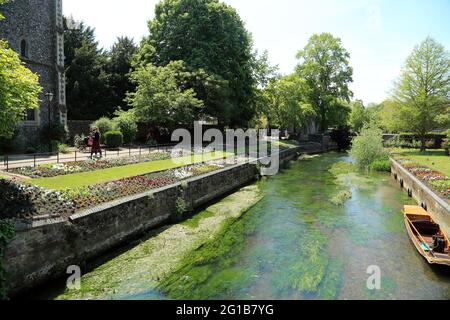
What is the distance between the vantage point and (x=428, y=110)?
37781mm

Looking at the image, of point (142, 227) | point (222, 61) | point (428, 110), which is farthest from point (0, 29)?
point (428, 110)

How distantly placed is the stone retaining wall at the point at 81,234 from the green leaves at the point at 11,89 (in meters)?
4.06

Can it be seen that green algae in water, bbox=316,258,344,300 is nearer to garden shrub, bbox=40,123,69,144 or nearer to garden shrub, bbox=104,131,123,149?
garden shrub, bbox=104,131,123,149

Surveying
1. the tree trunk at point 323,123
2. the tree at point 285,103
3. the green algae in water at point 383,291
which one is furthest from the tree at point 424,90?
the green algae in water at point 383,291

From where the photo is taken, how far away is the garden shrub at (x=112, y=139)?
29.7m

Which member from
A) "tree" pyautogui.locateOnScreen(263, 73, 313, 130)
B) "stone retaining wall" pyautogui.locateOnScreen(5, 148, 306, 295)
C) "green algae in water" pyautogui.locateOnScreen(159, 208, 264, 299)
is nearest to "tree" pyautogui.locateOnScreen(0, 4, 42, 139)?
"stone retaining wall" pyautogui.locateOnScreen(5, 148, 306, 295)

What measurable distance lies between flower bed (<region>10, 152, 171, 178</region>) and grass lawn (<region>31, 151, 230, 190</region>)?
0.62 m

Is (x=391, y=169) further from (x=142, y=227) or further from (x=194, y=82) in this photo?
(x=142, y=227)

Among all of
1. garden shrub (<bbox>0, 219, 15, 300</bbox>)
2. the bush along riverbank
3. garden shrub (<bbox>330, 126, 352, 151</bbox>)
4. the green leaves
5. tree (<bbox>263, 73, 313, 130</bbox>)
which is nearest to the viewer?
garden shrub (<bbox>0, 219, 15, 300</bbox>)

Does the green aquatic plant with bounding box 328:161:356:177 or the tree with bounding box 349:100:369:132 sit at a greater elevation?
the tree with bounding box 349:100:369:132

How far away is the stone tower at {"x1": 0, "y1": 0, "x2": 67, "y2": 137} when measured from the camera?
84.7ft

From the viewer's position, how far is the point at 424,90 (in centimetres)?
3844

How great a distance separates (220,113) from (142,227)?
26.0 meters

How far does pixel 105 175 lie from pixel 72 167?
2315 millimetres
